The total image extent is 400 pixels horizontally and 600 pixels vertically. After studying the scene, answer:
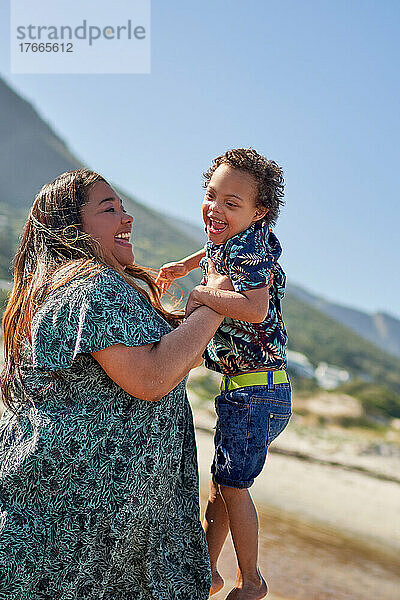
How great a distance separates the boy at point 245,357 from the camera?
2.71m

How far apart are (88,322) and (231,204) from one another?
0.82 metres

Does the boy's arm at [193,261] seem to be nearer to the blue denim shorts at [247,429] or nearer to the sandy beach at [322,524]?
the blue denim shorts at [247,429]

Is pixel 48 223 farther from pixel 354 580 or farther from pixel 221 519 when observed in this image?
pixel 354 580

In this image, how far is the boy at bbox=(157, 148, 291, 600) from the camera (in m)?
2.71

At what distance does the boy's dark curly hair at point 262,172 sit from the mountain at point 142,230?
63.5 feet

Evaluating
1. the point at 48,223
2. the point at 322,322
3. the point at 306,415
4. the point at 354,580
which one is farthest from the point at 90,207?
the point at 322,322

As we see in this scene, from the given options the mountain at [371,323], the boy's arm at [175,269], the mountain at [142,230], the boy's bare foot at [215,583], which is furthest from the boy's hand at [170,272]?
the mountain at [371,323]

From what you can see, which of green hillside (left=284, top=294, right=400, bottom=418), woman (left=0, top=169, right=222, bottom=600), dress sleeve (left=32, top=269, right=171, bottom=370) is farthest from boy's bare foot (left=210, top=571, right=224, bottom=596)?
green hillside (left=284, top=294, right=400, bottom=418)

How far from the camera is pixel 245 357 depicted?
2738 millimetres

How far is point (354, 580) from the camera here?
21.2 feet

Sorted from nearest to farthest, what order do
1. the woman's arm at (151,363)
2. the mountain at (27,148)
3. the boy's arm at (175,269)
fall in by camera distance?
1. the woman's arm at (151,363)
2. the boy's arm at (175,269)
3. the mountain at (27,148)

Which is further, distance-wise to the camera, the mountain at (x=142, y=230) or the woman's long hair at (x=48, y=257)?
the mountain at (x=142, y=230)

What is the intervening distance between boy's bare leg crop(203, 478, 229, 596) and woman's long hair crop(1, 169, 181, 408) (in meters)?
0.91

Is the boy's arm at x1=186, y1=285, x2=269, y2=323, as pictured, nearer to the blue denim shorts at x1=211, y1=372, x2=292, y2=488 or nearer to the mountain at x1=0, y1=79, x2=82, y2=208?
the blue denim shorts at x1=211, y1=372, x2=292, y2=488
